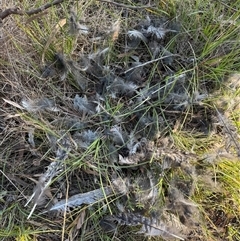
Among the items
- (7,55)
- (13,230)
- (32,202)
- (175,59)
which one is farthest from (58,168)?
(175,59)

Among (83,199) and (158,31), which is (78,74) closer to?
(158,31)

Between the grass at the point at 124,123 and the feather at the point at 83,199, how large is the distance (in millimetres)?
24

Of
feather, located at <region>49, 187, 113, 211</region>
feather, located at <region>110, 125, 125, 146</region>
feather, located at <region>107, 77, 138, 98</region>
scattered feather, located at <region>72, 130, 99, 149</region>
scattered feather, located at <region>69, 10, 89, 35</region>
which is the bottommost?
feather, located at <region>49, 187, 113, 211</region>

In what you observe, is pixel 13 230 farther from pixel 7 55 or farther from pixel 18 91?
pixel 7 55

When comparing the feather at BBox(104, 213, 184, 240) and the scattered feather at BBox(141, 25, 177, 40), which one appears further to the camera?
the scattered feather at BBox(141, 25, 177, 40)

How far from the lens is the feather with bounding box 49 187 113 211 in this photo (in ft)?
4.94

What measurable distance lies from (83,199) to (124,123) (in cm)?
32

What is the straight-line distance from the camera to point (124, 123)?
1.59 meters

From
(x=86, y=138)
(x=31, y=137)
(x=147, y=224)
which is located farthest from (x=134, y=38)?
(x=147, y=224)

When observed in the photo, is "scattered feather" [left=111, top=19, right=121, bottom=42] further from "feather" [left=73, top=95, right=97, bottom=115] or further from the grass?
"feather" [left=73, top=95, right=97, bottom=115]

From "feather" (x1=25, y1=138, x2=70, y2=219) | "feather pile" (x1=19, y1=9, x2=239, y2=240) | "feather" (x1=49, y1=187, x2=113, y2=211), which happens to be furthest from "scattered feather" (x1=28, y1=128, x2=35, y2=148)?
"feather" (x1=49, y1=187, x2=113, y2=211)

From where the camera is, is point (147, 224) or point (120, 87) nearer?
point (147, 224)

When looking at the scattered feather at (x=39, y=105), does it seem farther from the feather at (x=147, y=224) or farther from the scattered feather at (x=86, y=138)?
the feather at (x=147, y=224)

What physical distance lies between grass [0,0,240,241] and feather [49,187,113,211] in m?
0.02
